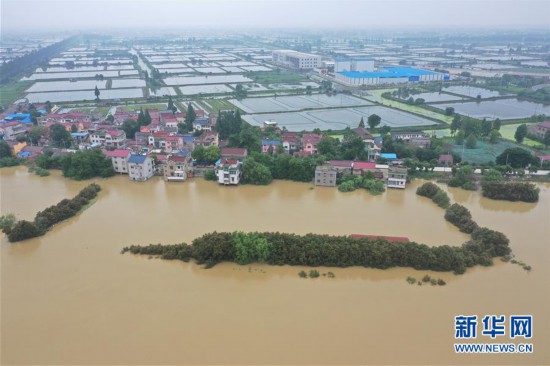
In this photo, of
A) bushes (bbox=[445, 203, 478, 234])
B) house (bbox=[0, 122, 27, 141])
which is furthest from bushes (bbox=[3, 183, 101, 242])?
bushes (bbox=[445, 203, 478, 234])

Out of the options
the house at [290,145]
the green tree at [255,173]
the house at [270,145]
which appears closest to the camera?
the green tree at [255,173]

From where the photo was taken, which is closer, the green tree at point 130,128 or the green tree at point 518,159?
the green tree at point 518,159

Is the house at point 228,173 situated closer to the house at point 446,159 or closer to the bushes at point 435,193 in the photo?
the bushes at point 435,193

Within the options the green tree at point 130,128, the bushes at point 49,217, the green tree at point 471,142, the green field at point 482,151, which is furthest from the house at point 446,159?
the green tree at point 130,128


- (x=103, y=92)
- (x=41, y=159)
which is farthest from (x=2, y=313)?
(x=103, y=92)

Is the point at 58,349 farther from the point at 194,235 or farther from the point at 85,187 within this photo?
the point at 85,187

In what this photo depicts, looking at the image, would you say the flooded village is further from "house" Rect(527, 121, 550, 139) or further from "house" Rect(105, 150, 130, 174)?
"house" Rect(527, 121, 550, 139)
